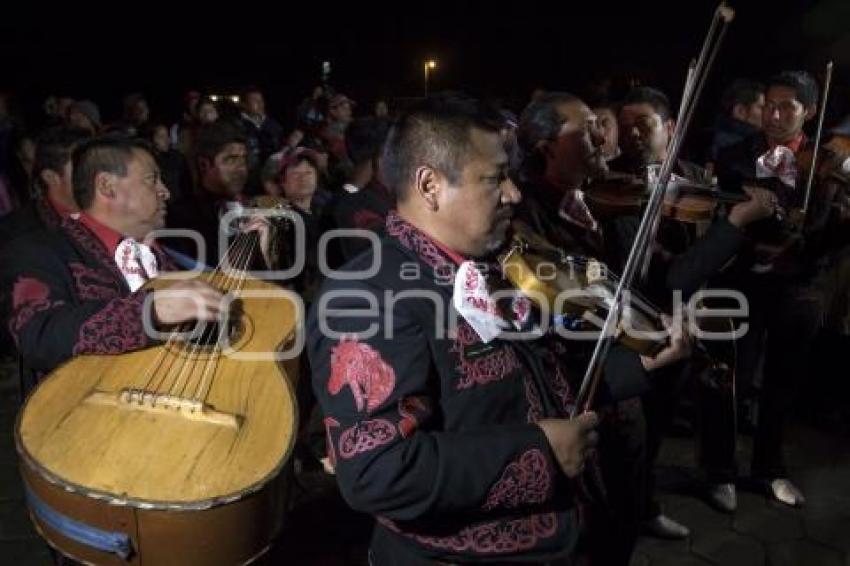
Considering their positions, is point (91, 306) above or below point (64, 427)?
above

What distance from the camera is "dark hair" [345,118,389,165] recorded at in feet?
16.4

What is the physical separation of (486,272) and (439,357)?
15.9 inches

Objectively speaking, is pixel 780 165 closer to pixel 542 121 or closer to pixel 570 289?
pixel 542 121

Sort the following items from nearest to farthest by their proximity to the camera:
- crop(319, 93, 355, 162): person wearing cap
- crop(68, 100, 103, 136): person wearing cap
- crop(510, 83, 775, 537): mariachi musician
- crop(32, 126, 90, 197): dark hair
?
1. crop(510, 83, 775, 537): mariachi musician
2. crop(32, 126, 90, 197): dark hair
3. crop(68, 100, 103, 136): person wearing cap
4. crop(319, 93, 355, 162): person wearing cap

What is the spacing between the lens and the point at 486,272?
1.92m

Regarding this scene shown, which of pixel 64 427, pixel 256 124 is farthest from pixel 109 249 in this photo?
pixel 256 124

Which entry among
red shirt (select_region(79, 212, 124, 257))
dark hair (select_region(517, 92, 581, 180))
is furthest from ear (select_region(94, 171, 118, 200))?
dark hair (select_region(517, 92, 581, 180))

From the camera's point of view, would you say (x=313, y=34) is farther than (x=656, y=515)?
Yes

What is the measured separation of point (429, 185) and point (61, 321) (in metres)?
1.35

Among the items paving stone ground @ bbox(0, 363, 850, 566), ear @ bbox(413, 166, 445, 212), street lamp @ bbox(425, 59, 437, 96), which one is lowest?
paving stone ground @ bbox(0, 363, 850, 566)

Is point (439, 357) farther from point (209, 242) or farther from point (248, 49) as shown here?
point (248, 49)

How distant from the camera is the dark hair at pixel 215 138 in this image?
3971mm

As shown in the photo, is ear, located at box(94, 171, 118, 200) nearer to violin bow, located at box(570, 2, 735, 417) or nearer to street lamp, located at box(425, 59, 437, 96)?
violin bow, located at box(570, 2, 735, 417)

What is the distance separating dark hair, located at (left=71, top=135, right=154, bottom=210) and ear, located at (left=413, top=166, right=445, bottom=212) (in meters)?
1.49
